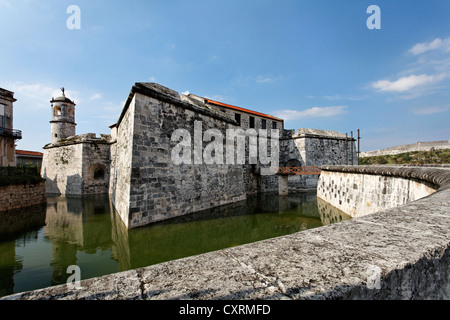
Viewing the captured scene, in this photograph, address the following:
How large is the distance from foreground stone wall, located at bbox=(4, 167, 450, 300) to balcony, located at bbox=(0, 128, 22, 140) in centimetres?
2128

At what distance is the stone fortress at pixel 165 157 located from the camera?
279 inches

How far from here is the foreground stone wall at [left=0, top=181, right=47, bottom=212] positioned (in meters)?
9.21

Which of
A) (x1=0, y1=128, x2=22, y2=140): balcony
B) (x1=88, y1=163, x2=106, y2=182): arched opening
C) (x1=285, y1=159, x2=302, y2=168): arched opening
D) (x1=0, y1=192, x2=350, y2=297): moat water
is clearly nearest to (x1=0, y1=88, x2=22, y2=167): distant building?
(x1=0, y1=128, x2=22, y2=140): balcony

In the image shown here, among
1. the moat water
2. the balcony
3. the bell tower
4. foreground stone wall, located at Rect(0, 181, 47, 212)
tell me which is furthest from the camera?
the bell tower

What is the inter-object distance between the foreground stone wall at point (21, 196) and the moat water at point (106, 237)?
859 mm

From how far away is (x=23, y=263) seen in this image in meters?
4.32

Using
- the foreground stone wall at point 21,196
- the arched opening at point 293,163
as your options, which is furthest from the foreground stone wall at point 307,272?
the arched opening at point 293,163

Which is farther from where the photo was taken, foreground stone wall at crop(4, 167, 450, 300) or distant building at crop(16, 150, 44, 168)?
distant building at crop(16, 150, 44, 168)

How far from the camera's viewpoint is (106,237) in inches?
237

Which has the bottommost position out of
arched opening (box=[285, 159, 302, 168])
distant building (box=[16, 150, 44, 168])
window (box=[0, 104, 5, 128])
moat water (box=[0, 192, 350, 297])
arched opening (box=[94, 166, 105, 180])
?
moat water (box=[0, 192, 350, 297])

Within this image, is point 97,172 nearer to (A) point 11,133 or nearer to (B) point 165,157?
(A) point 11,133

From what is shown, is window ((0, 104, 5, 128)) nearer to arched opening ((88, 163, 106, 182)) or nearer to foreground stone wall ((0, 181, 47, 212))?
arched opening ((88, 163, 106, 182))
